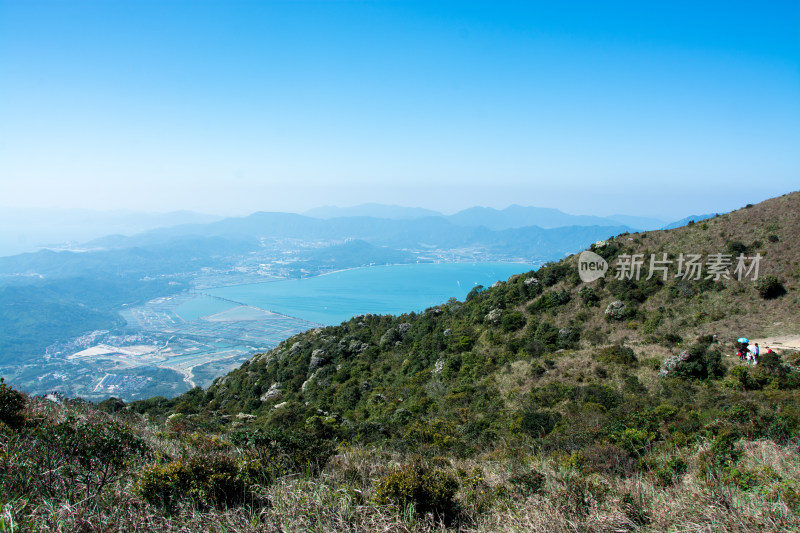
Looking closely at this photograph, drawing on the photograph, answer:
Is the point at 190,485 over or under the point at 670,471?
over

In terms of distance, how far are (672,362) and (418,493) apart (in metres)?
12.3

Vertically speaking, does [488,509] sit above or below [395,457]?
above

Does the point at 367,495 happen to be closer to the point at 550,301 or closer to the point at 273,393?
the point at 550,301

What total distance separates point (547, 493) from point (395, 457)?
3.83 m

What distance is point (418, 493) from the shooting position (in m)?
4.88

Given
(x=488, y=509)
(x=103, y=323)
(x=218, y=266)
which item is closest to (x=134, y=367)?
(x=103, y=323)

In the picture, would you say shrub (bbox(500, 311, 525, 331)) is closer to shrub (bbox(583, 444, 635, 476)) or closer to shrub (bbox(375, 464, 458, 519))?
shrub (bbox(583, 444, 635, 476))

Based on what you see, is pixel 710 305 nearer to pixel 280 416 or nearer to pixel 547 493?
pixel 547 493

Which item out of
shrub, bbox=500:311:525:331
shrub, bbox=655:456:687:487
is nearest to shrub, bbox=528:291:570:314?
shrub, bbox=500:311:525:331

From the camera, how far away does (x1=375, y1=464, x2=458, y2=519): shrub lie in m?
4.75

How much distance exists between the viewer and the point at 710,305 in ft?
59.2

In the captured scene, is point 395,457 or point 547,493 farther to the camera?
point 395,457

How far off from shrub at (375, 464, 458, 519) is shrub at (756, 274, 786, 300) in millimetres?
19686

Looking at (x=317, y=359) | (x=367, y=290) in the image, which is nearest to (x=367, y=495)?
(x=317, y=359)
